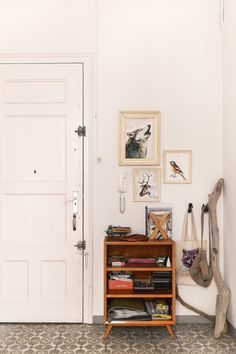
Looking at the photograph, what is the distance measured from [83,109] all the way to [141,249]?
1.36m

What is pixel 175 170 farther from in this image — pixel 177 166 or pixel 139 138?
pixel 139 138

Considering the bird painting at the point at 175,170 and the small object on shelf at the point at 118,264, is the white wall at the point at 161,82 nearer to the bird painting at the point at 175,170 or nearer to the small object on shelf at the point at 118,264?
the bird painting at the point at 175,170

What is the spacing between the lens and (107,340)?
254 centimetres

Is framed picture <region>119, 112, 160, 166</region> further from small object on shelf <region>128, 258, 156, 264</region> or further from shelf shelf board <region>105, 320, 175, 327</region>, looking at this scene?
shelf shelf board <region>105, 320, 175, 327</region>

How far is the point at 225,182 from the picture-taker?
2.80 metres

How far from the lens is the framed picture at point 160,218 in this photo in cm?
274

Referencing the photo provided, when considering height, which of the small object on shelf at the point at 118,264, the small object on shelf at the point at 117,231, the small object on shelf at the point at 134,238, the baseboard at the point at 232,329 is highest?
the small object on shelf at the point at 117,231

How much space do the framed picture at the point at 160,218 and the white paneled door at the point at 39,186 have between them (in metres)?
0.60

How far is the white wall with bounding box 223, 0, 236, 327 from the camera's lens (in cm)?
263

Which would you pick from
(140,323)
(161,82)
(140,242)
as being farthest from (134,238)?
(161,82)

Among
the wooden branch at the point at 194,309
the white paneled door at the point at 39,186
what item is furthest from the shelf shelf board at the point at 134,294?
the white paneled door at the point at 39,186

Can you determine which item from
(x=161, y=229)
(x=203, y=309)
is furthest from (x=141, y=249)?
(x=203, y=309)

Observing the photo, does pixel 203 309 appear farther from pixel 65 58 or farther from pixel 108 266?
pixel 65 58

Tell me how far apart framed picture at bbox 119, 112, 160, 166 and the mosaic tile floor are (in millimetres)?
1457
